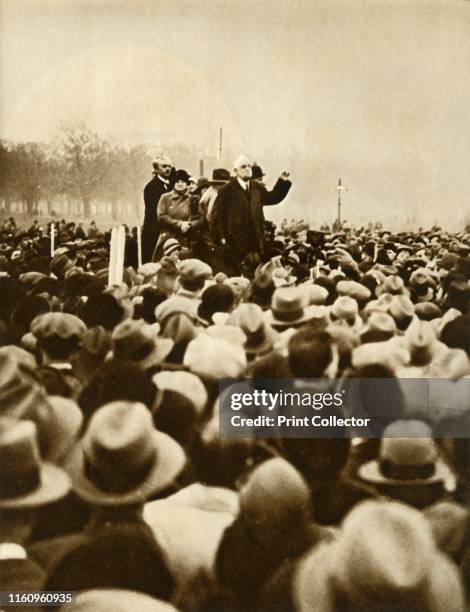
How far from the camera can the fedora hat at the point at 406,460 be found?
1958mm

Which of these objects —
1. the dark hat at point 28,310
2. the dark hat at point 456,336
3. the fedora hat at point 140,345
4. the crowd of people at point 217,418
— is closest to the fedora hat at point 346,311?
the crowd of people at point 217,418

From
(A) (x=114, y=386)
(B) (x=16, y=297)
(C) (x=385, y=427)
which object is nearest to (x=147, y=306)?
(A) (x=114, y=386)

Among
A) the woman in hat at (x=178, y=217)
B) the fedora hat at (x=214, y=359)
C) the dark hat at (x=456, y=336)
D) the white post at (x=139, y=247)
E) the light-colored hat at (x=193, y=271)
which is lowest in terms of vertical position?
the fedora hat at (x=214, y=359)

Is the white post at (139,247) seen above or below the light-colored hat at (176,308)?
above

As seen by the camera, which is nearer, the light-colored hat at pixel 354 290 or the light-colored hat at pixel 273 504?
the light-colored hat at pixel 273 504

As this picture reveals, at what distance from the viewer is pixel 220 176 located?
2021 mm

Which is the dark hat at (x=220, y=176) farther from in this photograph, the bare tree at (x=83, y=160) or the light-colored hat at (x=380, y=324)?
the light-colored hat at (x=380, y=324)

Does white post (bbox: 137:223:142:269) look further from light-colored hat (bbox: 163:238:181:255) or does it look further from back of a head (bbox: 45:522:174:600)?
back of a head (bbox: 45:522:174:600)

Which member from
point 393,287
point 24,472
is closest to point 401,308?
point 393,287

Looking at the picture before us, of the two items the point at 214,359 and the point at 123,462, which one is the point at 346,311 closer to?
the point at 214,359

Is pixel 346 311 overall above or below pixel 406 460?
above

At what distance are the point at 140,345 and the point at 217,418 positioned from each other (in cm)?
32

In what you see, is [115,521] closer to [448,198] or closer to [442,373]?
[442,373]

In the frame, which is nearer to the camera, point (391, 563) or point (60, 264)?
point (391, 563)
